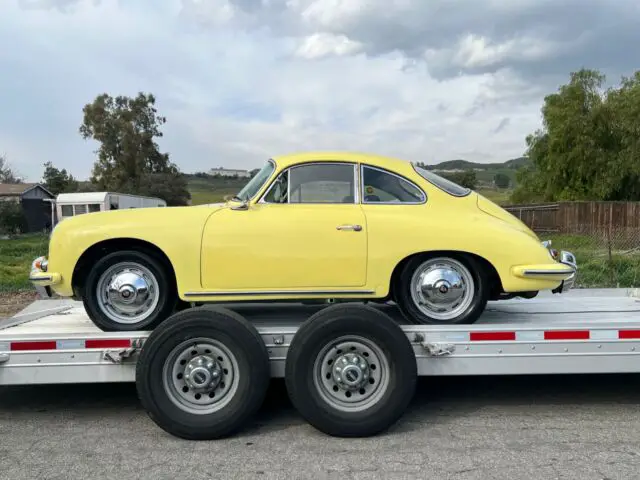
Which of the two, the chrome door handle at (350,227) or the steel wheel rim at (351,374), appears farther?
the chrome door handle at (350,227)

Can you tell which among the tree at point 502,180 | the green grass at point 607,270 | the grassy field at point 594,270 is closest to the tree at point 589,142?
the tree at point 502,180

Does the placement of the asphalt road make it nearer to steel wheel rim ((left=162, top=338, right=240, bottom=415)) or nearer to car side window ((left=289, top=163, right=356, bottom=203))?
steel wheel rim ((left=162, top=338, right=240, bottom=415))

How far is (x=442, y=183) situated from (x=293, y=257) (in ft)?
4.81

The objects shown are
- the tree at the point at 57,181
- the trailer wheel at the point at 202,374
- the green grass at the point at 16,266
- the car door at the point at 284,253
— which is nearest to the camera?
the trailer wheel at the point at 202,374

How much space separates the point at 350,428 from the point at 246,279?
1.31m

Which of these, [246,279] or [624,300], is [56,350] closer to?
[246,279]

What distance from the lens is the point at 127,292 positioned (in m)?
4.41

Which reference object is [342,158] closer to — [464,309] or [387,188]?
[387,188]

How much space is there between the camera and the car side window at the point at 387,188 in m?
4.64

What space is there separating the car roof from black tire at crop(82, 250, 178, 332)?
4.16 ft

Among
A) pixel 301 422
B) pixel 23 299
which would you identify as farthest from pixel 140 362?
pixel 23 299

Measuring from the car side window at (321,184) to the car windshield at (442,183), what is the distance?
617 mm

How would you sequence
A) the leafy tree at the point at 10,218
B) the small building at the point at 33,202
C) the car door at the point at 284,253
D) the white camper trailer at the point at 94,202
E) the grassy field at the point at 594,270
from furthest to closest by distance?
1. the small building at the point at 33,202
2. the leafy tree at the point at 10,218
3. the white camper trailer at the point at 94,202
4. the grassy field at the point at 594,270
5. the car door at the point at 284,253

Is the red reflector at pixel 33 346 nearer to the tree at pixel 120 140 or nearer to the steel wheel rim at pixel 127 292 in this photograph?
the steel wheel rim at pixel 127 292
